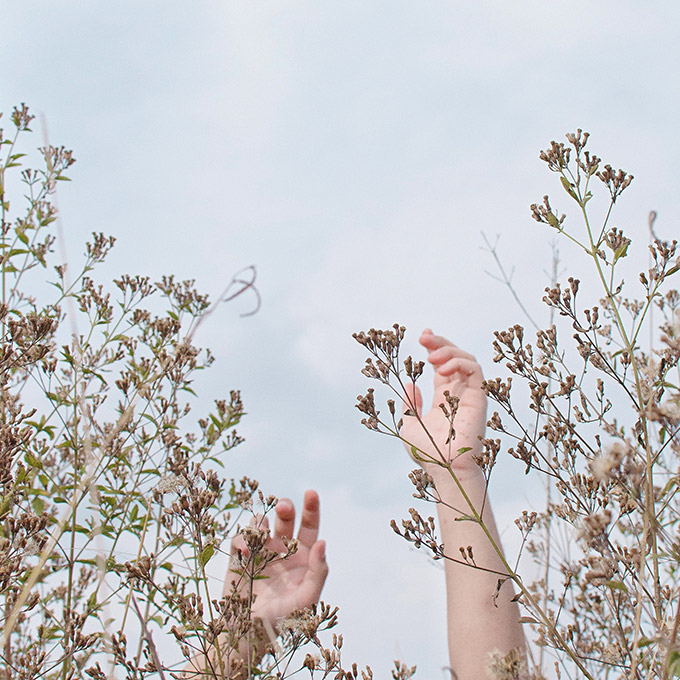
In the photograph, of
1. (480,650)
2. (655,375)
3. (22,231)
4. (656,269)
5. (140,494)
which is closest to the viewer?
(655,375)

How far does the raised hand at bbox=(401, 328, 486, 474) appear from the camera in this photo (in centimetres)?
310

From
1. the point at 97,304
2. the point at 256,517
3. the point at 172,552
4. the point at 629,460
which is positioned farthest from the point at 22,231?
the point at 629,460

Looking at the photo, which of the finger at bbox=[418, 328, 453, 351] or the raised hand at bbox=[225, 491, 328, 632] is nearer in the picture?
the raised hand at bbox=[225, 491, 328, 632]

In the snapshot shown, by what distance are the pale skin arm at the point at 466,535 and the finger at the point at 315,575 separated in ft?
2.01

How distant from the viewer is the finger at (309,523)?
3.31m

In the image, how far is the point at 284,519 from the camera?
10.4ft

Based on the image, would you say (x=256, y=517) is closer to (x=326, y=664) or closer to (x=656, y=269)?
(x=326, y=664)

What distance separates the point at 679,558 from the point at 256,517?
1221 mm

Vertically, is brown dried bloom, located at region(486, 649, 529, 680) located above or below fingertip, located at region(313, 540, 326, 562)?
below

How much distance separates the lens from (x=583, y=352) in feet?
6.63

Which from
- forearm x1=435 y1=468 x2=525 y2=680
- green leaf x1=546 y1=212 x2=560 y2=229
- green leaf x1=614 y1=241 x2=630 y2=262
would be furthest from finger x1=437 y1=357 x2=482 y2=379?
green leaf x1=614 y1=241 x2=630 y2=262

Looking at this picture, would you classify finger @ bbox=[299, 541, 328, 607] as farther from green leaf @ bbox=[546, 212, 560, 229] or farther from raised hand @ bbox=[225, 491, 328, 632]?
green leaf @ bbox=[546, 212, 560, 229]

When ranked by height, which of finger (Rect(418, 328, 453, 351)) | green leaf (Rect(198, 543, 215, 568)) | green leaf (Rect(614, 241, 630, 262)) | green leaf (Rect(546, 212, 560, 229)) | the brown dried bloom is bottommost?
the brown dried bloom

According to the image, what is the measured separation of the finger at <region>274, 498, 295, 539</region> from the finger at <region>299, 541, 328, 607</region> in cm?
16
